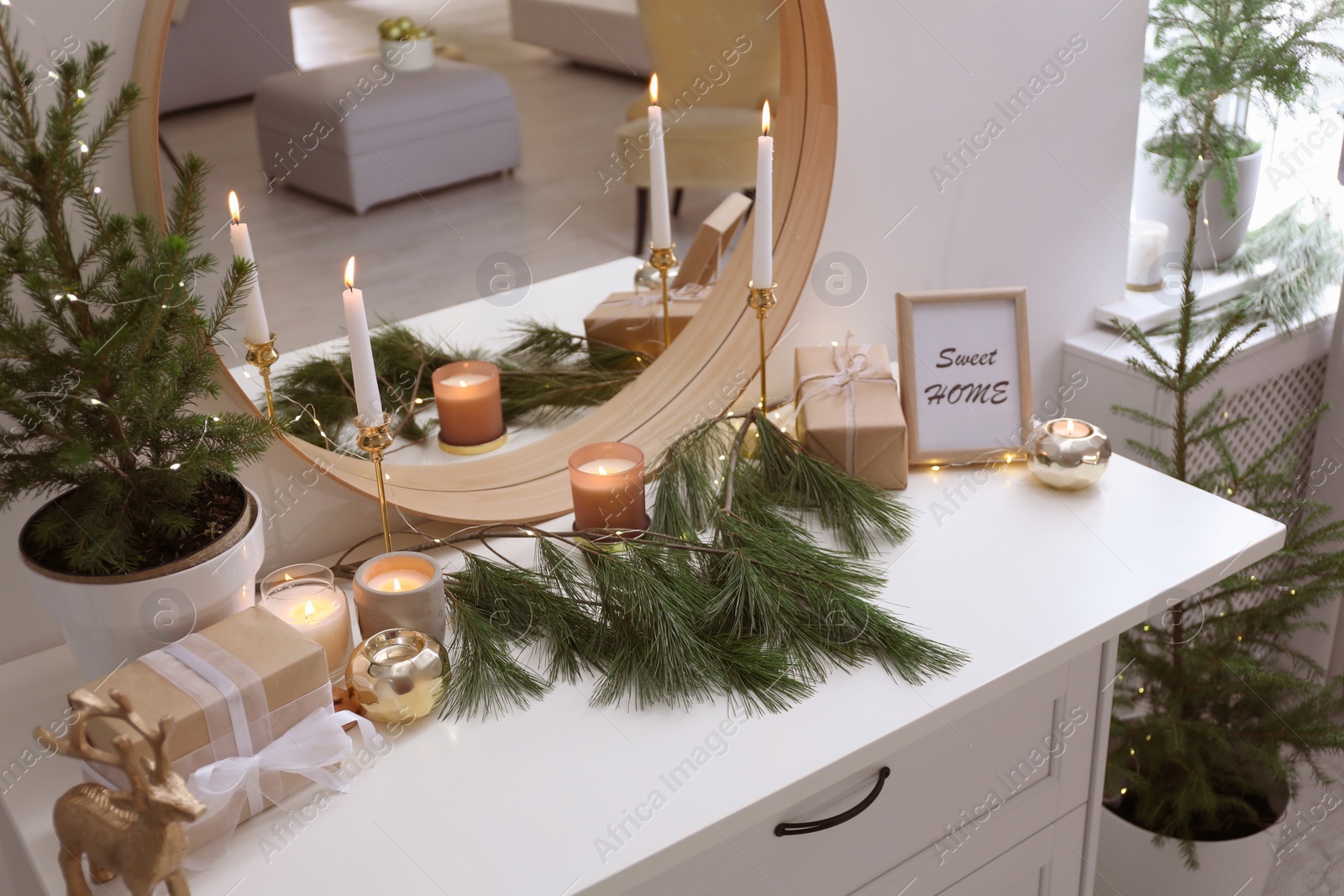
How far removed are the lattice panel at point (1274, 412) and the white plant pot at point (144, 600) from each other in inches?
61.3

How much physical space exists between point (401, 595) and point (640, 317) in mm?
560

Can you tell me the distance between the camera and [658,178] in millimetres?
1343

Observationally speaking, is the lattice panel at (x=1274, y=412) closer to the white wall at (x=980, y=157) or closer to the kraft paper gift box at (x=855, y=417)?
the white wall at (x=980, y=157)

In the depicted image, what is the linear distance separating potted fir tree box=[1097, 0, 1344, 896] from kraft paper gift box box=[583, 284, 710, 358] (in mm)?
618

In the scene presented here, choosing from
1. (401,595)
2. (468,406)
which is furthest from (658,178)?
(401,595)

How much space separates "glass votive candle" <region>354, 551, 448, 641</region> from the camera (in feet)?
3.38

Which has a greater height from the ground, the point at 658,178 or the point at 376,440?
the point at 658,178

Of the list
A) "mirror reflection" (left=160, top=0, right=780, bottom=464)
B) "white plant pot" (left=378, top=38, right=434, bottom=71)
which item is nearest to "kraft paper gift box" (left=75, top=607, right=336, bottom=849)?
"mirror reflection" (left=160, top=0, right=780, bottom=464)

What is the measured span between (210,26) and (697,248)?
665 millimetres

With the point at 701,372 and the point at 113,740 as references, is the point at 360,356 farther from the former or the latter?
the point at 701,372

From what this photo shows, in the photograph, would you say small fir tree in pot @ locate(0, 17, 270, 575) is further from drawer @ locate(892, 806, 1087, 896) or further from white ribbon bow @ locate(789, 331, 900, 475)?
drawer @ locate(892, 806, 1087, 896)

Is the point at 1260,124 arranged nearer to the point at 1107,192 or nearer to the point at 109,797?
the point at 1107,192

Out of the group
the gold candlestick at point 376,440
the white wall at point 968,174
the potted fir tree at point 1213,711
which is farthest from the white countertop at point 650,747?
the potted fir tree at point 1213,711

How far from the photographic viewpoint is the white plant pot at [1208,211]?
189 centimetres
